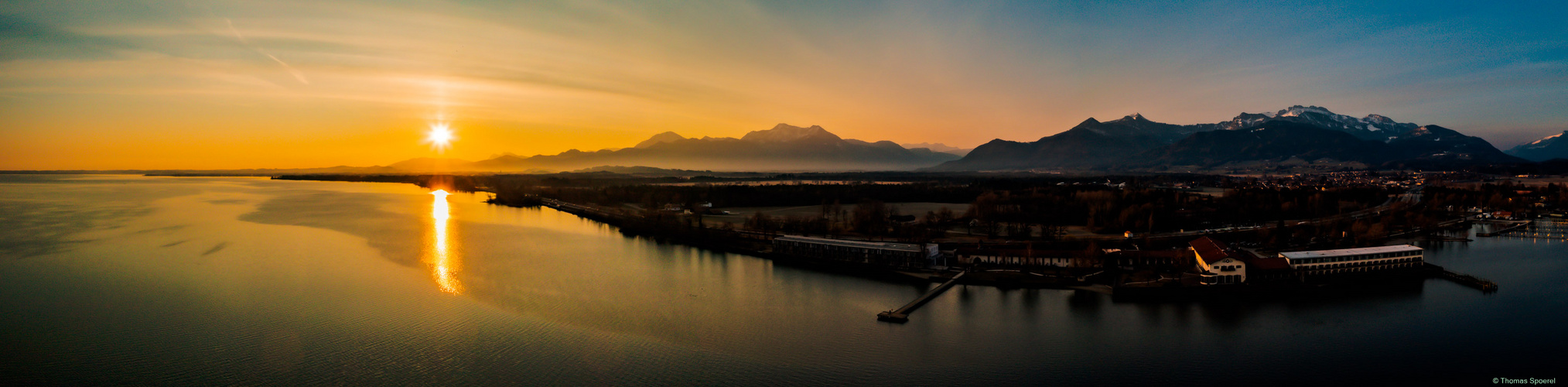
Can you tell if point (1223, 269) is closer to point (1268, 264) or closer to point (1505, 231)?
point (1268, 264)

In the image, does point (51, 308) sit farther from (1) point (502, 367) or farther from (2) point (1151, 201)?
(2) point (1151, 201)

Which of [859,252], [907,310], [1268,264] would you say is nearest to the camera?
[907,310]

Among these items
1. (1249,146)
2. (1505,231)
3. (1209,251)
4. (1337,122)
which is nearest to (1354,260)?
(1209,251)

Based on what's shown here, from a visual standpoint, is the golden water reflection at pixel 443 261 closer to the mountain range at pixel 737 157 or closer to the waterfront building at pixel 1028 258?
the waterfront building at pixel 1028 258

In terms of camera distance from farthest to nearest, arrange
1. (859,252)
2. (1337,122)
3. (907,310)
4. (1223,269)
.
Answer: (1337,122), (859,252), (1223,269), (907,310)

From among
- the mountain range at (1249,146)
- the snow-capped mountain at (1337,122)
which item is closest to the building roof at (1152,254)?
the mountain range at (1249,146)

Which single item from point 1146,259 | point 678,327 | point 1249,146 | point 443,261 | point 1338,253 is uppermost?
point 1249,146

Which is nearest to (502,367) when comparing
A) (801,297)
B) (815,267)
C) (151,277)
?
(801,297)
